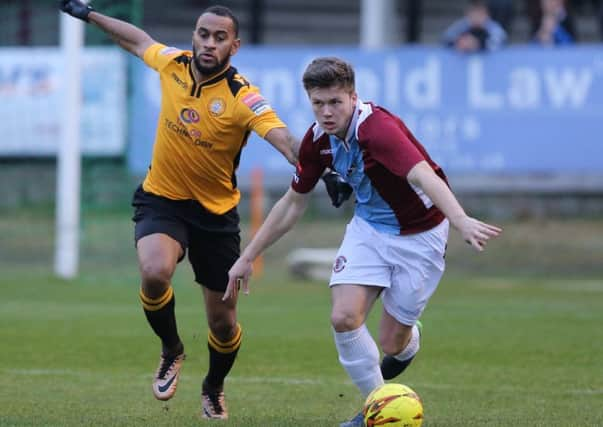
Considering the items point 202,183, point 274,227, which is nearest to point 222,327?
point 202,183

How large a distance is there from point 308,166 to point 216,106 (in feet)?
3.04

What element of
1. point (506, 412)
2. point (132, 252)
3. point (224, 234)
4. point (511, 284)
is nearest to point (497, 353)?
point (506, 412)

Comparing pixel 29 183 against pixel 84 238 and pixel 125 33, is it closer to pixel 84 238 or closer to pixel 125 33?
pixel 84 238

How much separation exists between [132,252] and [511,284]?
5.16 meters

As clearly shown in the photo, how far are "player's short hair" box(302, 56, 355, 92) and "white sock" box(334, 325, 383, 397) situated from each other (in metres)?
1.30

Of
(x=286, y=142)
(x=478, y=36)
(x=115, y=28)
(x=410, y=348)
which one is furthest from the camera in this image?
(x=478, y=36)

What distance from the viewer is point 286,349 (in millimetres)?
Result: 11250

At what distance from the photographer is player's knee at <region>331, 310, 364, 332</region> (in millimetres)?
7035

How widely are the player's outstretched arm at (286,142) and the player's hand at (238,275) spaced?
710mm

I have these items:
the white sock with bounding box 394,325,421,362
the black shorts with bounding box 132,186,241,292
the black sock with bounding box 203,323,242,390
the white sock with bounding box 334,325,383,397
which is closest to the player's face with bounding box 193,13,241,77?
the black shorts with bounding box 132,186,241,292

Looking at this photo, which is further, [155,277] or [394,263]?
[155,277]

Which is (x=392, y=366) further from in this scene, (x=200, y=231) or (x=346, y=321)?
(x=200, y=231)

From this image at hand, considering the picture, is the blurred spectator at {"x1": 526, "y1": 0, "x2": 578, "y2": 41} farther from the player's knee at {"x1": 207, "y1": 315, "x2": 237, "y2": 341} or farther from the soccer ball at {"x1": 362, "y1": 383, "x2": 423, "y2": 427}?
the soccer ball at {"x1": 362, "y1": 383, "x2": 423, "y2": 427}

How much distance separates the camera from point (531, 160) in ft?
62.2
